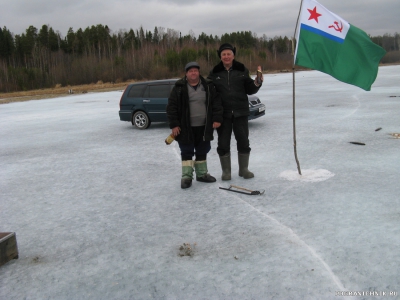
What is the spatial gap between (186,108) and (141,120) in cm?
663

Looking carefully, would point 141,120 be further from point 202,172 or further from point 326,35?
point 326,35

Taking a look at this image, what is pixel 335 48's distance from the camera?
557cm

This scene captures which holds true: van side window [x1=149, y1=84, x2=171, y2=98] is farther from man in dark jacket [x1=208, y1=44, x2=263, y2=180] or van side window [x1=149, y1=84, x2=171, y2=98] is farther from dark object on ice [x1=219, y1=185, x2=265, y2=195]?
dark object on ice [x1=219, y1=185, x2=265, y2=195]

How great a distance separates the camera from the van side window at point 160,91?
1184cm

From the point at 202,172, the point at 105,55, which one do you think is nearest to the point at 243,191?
the point at 202,172

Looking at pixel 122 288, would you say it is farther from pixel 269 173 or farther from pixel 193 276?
pixel 269 173

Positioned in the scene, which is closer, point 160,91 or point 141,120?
point 160,91

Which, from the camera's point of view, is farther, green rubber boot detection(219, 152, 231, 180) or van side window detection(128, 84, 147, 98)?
van side window detection(128, 84, 147, 98)

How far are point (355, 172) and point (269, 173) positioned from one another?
1308mm

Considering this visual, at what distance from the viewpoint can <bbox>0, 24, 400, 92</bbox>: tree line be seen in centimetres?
7725

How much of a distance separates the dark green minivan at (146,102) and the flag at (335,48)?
5.89 meters

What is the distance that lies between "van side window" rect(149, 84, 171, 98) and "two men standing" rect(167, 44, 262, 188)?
603cm

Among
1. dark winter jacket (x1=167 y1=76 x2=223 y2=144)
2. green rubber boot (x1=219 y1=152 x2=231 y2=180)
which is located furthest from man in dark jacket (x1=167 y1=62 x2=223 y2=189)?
green rubber boot (x1=219 y1=152 x2=231 y2=180)

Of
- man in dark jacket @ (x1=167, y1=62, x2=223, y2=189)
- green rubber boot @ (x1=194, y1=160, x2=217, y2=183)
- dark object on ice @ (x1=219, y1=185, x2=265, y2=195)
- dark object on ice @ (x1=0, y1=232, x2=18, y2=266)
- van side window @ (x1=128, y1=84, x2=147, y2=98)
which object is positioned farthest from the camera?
van side window @ (x1=128, y1=84, x2=147, y2=98)
